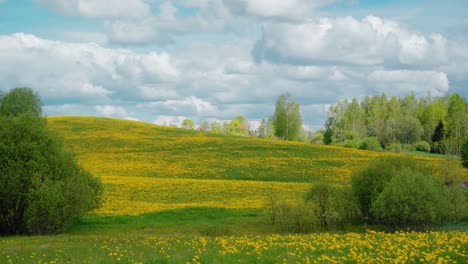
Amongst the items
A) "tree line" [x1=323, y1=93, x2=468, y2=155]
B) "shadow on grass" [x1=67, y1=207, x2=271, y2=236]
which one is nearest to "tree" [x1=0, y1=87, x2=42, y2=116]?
"shadow on grass" [x1=67, y1=207, x2=271, y2=236]

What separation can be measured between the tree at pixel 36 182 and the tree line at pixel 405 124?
279 feet

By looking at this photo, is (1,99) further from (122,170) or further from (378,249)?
(378,249)

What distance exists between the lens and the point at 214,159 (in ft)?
261

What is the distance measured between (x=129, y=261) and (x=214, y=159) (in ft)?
209

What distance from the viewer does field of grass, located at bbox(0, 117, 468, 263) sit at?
17.2 m

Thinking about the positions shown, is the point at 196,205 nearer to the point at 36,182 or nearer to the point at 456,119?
Answer: the point at 36,182

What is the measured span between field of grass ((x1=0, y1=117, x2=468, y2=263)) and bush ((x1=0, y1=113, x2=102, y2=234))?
2.21m

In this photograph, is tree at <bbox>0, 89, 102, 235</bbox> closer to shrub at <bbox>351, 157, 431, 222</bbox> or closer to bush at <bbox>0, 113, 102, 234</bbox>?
bush at <bbox>0, 113, 102, 234</bbox>

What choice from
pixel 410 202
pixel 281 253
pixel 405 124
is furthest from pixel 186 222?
pixel 405 124

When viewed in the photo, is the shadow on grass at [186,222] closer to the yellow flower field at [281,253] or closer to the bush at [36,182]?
the bush at [36,182]

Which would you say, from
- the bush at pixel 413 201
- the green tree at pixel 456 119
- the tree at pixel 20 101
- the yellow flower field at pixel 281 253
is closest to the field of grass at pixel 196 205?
the yellow flower field at pixel 281 253

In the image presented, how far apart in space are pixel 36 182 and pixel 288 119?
11829 cm

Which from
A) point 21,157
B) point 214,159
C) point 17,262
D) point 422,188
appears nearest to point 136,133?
point 214,159

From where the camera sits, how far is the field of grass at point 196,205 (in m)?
17.2
